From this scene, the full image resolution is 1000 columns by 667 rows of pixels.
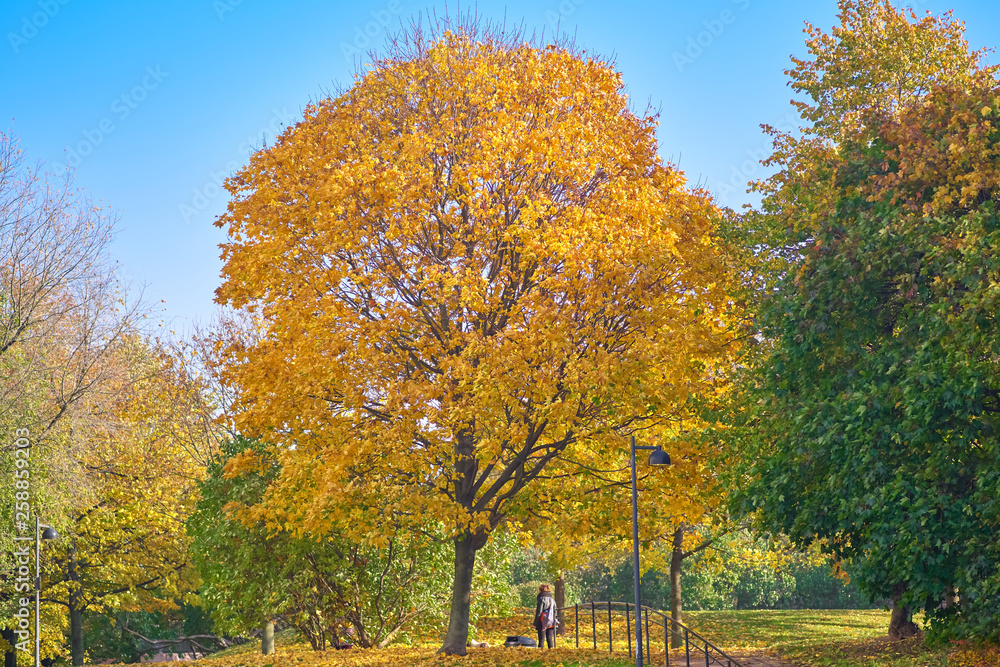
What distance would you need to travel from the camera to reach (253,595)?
61.4 ft

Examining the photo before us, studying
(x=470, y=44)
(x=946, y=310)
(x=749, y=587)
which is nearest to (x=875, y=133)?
(x=946, y=310)

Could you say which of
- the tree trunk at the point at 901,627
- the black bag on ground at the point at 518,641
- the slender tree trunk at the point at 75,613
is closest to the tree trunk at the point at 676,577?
the black bag on ground at the point at 518,641

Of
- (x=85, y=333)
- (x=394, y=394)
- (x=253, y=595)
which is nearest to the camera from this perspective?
(x=394, y=394)

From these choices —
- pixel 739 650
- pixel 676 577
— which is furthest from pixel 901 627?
pixel 676 577

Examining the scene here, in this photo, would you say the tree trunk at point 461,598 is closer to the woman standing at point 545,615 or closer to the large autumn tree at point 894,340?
the woman standing at point 545,615

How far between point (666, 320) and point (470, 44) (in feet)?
21.3

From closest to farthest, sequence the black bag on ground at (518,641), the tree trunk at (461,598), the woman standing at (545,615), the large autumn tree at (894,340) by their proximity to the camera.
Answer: the large autumn tree at (894,340)
the tree trunk at (461,598)
the woman standing at (545,615)
the black bag on ground at (518,641)

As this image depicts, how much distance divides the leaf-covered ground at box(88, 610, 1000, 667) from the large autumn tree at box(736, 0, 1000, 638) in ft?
7.01

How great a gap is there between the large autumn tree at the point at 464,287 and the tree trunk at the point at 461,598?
0.04 metres

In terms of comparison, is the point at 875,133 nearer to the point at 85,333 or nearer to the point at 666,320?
the point at 666,320

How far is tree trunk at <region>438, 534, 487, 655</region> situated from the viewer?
16125 millimetres

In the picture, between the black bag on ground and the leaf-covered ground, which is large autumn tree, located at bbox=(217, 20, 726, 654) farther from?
the black bag on ground

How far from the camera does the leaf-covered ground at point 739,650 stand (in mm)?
14352

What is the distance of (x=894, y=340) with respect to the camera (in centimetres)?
1183
